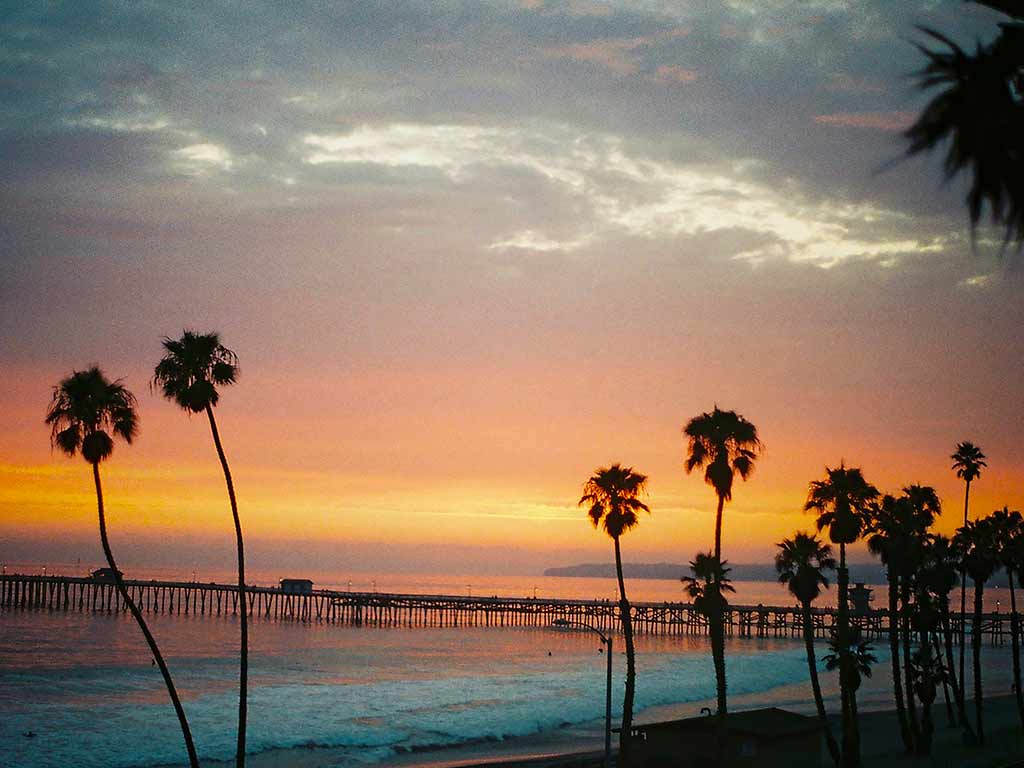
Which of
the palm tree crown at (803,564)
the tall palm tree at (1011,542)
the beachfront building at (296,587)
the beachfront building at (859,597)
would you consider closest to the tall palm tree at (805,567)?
the palm tree crown at (803,564)

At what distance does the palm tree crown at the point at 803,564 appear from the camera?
39250mm

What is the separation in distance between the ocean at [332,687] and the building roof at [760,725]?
1912 centimetres

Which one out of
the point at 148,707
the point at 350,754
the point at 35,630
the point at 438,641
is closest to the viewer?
the point at 350,754

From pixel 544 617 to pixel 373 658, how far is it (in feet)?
272

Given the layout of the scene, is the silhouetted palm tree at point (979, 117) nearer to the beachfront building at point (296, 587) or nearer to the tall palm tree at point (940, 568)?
the tall palm tree at point (940, 568)

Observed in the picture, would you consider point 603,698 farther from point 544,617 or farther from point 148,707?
point 544,617

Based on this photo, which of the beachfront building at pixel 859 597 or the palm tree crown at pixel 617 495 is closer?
the palm tree crown at pixel 617 495

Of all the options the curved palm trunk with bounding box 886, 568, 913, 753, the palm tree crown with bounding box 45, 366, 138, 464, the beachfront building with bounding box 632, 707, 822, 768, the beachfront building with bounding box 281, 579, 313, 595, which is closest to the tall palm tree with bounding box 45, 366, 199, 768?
the palm tree crown with bounding box 45, 366, 138, 464

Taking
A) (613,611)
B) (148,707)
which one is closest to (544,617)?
(613,611)

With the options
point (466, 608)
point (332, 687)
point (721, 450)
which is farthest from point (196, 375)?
point (466, 608)

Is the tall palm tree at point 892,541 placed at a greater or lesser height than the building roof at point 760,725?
greater

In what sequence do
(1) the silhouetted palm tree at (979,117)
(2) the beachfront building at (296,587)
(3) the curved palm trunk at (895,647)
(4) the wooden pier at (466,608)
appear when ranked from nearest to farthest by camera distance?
1. (1) the silhouetted palm tree at (979,117)
2. (3) the curved palm trunk at (895,647)
3. (4) the wooden pier at (466,608)
4. (2) the beachfront building at (296,587)

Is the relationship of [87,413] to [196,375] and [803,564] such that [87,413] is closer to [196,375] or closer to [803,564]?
[196,375]

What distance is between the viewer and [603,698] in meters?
73.5
